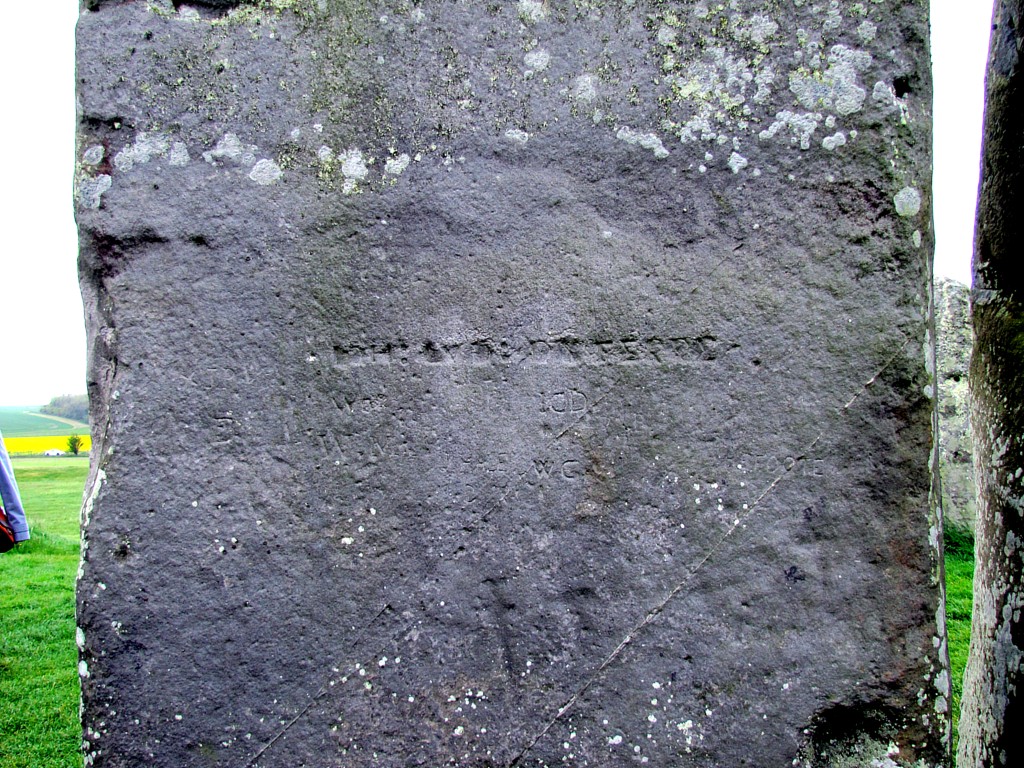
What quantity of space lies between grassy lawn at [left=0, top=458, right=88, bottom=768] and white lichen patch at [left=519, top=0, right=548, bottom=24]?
8.96ft

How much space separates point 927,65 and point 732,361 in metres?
0.95

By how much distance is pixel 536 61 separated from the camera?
75.2 inches

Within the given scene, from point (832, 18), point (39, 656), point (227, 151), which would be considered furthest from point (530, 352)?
point (39, 656)

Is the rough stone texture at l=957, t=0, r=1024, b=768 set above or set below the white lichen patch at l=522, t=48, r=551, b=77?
below

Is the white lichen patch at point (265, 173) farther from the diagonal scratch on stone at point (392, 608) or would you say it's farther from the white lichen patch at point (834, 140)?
the white lichen patch at point (834, 140)

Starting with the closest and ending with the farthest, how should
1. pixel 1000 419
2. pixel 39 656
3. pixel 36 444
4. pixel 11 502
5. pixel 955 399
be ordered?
1. pixel 1000 419
2. pixel 11 502
3. pixel 39 656
4. pixel 955 399
5. pixel 36 444

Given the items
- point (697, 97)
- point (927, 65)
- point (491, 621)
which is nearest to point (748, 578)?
point (491, 621)

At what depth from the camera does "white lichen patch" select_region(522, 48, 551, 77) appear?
6.26 ft

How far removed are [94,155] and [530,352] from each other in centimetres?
127

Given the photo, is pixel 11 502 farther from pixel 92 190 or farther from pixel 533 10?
pixel 533 10

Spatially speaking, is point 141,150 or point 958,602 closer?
point 141,150

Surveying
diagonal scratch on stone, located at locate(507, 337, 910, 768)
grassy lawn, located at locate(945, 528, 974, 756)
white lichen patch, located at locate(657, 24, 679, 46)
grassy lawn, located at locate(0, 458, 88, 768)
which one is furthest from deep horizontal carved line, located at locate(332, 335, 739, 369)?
grassy lawn, located at locate(945, 528, 974, 756)

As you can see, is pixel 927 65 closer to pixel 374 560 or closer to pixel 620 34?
pixel 620 34

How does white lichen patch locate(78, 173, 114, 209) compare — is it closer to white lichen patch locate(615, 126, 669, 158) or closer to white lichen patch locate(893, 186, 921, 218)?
white lichen patch locate(615, 126, 669, 158)
